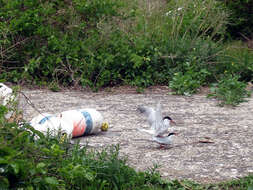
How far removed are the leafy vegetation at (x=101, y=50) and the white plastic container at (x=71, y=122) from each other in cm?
260

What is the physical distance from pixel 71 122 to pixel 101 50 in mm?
3436

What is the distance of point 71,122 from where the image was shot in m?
4.37

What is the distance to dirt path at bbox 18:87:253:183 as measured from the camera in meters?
3.89

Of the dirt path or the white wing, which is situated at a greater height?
the white wing

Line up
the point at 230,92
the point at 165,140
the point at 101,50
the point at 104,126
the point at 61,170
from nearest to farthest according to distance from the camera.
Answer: the point at 61,170 < the point at 165,140 < the point at 104,126 < the point at 230,92 < the point at 101,50

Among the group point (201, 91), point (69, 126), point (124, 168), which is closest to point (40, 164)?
point (124, 168)

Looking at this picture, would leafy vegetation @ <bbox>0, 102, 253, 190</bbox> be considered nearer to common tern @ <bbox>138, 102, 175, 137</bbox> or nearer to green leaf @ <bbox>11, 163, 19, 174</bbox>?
green leaf @ <bbox>11, 163, 19, 174</bbox>

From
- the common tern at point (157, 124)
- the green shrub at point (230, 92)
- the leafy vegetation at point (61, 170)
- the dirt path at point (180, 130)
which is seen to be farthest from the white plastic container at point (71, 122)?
the green shrub at point (230, 92)

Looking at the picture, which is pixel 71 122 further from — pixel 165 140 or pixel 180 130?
pixel 180 130

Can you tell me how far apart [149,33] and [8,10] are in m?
2.54

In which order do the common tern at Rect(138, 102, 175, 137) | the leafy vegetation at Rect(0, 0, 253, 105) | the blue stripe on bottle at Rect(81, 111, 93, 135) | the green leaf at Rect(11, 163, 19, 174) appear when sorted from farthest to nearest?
the leafy vegetation at Rect(0, 0, 253, 105) < the blue stripe on bottle at Rect(81, 111, 93, 135) < the common tern at Rect(138, 102, 175, 137) < the green leaf at Rect(11, 163, 19, 174)

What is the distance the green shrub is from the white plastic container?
2.40 meters

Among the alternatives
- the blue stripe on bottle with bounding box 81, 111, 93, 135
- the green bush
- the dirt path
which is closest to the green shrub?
the dirt path

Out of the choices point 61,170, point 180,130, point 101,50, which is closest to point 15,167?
point 61,170
